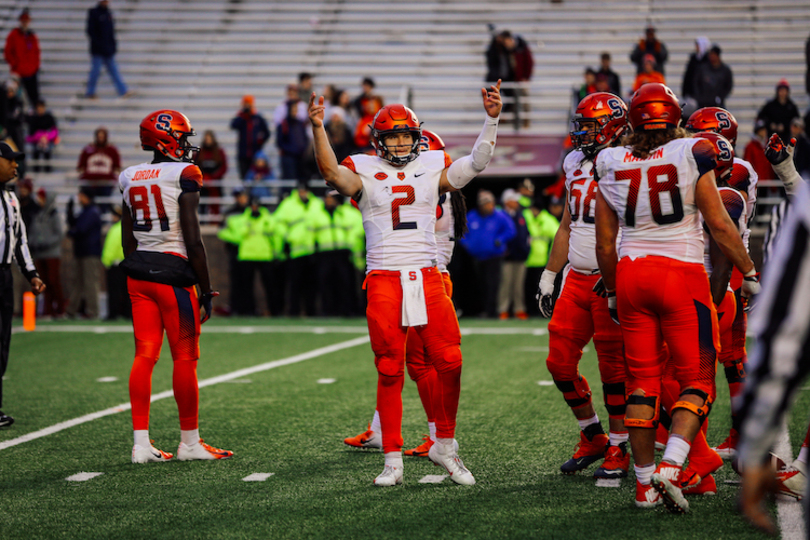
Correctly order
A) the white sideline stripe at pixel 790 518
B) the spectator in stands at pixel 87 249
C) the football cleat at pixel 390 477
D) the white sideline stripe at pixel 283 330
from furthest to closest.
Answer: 1. the spectator in stands at pixel 87 249
2. the white sideline stripe at pixel 283 330
3. the football cleat at pixel 390 477
4. the white sideline stripe at pixel 790 518

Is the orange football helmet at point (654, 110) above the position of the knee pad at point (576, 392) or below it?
above

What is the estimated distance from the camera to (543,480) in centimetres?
507

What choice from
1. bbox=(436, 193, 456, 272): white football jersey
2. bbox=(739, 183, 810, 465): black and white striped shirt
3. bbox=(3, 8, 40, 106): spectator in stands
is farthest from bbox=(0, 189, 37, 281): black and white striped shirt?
bbox=(3, 8, 40, 106): spectator in stands

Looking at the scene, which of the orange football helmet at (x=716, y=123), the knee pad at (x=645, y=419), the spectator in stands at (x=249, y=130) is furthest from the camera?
the spectator in stands at (x=249, y=130)

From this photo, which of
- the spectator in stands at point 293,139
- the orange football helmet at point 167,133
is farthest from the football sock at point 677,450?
the spectator in stands at point 293,139

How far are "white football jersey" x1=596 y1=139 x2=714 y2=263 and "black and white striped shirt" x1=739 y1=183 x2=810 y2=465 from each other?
6.74ft

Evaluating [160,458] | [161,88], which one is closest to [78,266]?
[161,88]

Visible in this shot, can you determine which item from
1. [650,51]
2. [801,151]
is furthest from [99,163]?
[801,151]

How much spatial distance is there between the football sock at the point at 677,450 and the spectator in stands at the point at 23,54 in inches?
740

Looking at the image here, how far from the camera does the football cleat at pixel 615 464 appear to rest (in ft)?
16.5

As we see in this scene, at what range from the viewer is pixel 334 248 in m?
15.1

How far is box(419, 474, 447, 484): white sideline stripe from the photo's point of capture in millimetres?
5059

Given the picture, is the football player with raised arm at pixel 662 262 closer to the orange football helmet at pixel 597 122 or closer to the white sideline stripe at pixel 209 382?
the orange football helmet at pixel 597 122

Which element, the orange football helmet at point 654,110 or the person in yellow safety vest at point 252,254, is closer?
the orange football helmet at point 654,110
